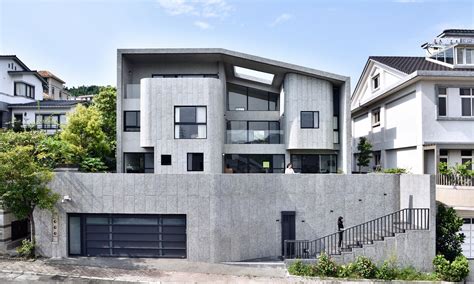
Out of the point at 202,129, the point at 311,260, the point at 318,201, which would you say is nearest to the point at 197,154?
the point at 202,129

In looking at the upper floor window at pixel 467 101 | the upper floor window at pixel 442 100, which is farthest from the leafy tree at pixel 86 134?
the upper floor window at pixel 467 101

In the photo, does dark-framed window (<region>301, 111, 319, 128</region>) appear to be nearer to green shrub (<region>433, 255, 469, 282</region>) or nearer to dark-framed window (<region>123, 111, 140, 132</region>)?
green shrub (<region>433, 255, 469, 282</region>)

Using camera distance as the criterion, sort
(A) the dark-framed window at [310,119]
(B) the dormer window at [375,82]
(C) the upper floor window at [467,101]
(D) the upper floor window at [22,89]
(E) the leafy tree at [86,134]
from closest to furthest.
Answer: (C) the upper floor window at [467,101] < (A) the dark-framed window at [310,119] < (E) the leafy tree at [86,134] < (B) the dormer window at [375,82] < (D) the upper floor window at [22,89]

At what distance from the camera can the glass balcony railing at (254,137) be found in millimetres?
19875

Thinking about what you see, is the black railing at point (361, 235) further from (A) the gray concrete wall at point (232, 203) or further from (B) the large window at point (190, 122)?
(B) the large window at point (190, 122)

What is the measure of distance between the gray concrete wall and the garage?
1.29ft

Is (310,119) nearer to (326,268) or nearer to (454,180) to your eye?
(454,180)

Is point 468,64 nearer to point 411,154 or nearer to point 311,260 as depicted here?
point 411,154

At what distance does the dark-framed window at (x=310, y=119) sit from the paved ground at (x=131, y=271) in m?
8.29

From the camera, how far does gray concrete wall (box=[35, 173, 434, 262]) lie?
14.4m

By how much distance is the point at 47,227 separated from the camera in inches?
583

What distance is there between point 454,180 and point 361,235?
4.87m

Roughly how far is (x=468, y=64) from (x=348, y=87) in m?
6.72

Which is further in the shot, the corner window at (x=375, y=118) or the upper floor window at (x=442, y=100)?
the corner window at (x=375, y=118)
